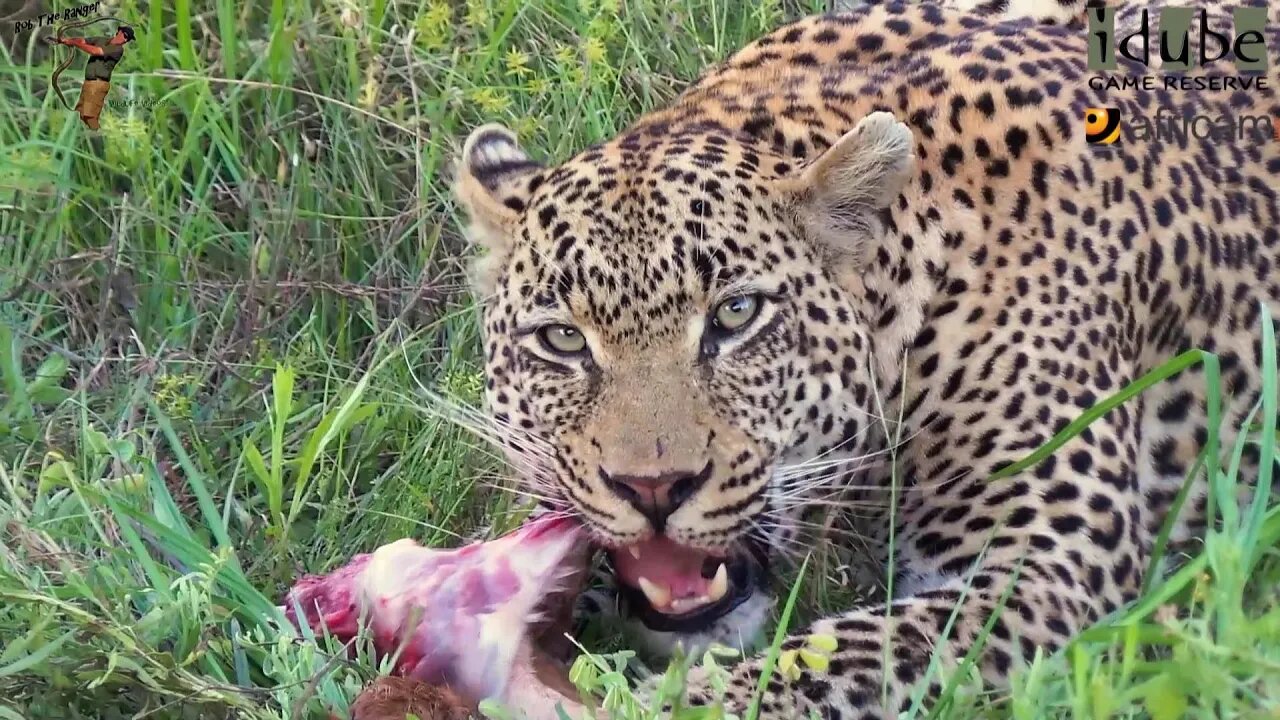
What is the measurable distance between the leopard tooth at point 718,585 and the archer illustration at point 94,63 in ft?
10.7

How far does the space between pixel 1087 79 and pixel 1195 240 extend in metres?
0.56

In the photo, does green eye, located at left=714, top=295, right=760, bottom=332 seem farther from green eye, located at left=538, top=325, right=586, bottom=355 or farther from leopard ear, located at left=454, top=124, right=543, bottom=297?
leopard ear, located at left=454, top=124, right=543, bottom=297

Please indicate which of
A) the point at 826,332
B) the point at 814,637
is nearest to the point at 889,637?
the point at 814,637

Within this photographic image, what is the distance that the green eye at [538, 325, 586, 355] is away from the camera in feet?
15.4

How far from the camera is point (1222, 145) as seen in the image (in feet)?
17.5

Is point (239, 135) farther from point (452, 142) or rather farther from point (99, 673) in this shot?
point (99, 673)

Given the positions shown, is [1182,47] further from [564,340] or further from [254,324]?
[254,324]

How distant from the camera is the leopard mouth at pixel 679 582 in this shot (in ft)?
15.3

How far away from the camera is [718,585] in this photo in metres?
4.62

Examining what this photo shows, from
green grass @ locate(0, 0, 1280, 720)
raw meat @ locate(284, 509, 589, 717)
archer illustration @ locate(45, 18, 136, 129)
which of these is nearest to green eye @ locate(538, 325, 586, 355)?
raw meat @ locate(284, 509, 589, 717)

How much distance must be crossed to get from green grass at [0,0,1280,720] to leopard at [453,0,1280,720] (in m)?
0.34

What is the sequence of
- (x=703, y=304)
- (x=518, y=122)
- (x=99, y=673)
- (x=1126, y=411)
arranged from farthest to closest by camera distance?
(x=518, y=122) < (x=1126, y=411) < (x=703, y=304) < (x=99, y=673)

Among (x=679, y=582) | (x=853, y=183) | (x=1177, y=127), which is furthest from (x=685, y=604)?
(x=1177, y=127)

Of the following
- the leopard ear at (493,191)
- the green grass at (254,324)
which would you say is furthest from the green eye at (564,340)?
the green grass at (254,324)
